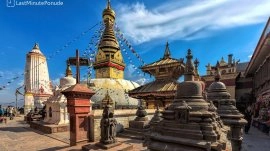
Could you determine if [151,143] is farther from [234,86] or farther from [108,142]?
[234,86]

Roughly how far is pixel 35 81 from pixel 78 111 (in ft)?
104

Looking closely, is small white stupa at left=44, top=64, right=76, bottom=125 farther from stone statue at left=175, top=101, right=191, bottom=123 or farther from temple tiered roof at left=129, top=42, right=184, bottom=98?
stone statue at left=175, top=101, right=191, bottom=123

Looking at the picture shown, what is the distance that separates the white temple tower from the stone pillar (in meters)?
25.8

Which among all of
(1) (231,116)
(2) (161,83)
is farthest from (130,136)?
(2) (161,83)

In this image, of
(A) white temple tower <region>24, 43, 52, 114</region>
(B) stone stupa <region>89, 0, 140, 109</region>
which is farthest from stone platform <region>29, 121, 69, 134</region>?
(A) white temple tower <region>24, 43, 52, 114</region>

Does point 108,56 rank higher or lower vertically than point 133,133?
higher

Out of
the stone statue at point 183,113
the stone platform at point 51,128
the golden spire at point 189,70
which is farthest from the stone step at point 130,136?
the golden spire at point 189,70

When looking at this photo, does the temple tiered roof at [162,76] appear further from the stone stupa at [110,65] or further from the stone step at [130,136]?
the stone stupa at [110,65]

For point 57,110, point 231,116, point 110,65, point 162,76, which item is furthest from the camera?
point 110,65

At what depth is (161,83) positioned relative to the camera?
17969mm

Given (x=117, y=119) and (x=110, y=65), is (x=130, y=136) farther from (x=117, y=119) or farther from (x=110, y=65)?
(x=110, y=65)

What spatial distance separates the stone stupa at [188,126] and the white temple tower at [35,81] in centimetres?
3016

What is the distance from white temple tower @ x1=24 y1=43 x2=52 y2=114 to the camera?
32.2 m

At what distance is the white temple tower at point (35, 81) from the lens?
32188mm
